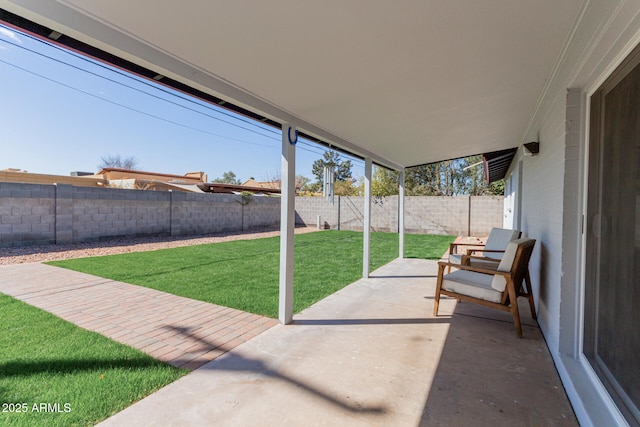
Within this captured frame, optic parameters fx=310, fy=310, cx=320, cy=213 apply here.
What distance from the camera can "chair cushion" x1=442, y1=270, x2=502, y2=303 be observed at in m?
3.34

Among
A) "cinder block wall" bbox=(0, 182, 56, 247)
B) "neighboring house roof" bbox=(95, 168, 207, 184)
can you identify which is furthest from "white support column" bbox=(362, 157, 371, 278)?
"neighboring house roof" bbox=(95, 168, 207, 184)

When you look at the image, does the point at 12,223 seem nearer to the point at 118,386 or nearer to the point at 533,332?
the point at 118,386

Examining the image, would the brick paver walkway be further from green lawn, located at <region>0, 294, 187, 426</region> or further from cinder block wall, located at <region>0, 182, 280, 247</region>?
cinder block wall, located at <region>0, 182, 280, 247</region>

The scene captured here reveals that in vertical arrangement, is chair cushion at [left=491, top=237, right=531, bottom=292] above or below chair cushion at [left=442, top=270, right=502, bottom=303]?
above

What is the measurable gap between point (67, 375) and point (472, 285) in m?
3.81

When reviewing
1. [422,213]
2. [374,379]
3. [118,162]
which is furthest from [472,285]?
[118,162]

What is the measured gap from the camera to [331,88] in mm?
2797

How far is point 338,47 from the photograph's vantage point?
2.07 m

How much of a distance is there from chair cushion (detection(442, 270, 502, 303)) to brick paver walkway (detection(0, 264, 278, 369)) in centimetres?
209

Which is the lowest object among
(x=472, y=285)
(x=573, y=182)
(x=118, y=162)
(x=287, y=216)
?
(x=472, y=285)

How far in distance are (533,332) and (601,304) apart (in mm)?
1572

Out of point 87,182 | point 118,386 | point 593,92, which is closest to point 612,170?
point 593,92

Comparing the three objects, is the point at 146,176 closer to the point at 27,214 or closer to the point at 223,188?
the point at 223,188

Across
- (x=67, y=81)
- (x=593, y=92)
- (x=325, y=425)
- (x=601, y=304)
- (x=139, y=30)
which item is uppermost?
(x=67, y=81)
